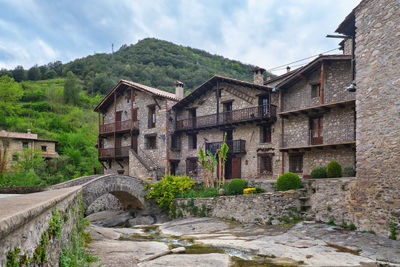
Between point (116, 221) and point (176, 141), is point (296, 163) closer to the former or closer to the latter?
point (176, 141)

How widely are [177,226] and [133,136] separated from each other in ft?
49.8

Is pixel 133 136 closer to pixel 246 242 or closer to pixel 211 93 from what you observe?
pixel 211 93

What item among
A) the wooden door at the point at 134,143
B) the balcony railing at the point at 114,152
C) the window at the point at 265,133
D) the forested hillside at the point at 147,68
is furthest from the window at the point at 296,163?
the forested hillside at the point at 147,68

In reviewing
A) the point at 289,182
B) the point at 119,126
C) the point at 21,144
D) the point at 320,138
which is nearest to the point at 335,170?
the point at 289,182

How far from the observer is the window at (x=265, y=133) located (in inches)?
986

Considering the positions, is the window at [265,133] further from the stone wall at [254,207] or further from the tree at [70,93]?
the tree at [70,93]

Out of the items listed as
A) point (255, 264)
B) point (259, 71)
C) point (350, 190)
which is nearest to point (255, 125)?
point (259, 71)

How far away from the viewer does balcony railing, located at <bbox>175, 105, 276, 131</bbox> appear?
24.4 metres

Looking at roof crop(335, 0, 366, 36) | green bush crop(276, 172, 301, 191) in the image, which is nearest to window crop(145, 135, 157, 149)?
green bush crop(276, 172, 301, 191)

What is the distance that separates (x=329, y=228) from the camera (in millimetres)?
14180

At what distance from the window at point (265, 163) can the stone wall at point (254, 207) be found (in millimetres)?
6356

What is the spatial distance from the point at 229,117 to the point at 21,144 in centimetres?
2593

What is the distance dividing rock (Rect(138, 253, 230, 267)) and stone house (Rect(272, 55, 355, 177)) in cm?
1198

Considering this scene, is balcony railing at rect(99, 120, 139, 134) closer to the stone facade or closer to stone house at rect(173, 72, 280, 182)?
stone house at rect(173, 72, 280, 182)
